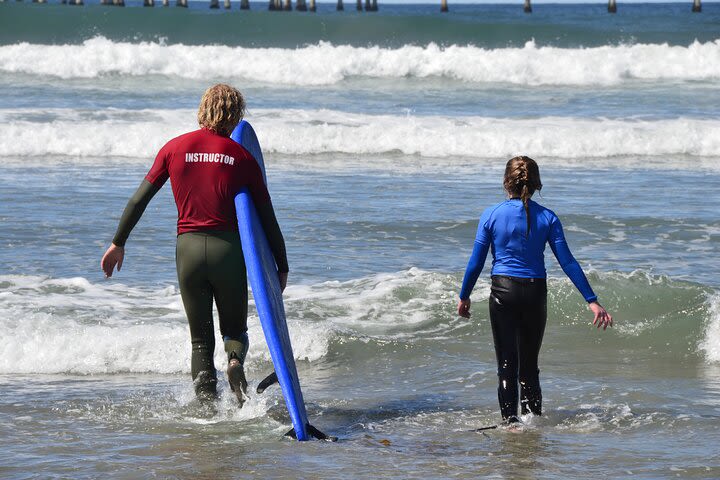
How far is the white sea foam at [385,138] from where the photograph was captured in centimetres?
1591

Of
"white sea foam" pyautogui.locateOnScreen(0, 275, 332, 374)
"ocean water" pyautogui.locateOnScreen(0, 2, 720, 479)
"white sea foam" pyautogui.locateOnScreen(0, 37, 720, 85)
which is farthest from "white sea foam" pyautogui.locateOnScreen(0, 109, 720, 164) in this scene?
"white sea foam" pyautogui.locateOnScreen(0, 37, 720, 85)

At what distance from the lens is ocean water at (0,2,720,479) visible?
4.88 m

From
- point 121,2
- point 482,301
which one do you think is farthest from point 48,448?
point 121,2

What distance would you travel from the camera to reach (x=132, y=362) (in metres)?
6.50

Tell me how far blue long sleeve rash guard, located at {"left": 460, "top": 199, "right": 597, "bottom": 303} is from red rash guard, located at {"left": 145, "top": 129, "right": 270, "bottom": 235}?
42.2 inches

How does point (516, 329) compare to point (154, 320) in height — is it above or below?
above

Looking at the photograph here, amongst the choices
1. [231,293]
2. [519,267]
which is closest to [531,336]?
[519,267]

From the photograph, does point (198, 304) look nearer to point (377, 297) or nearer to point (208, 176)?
point (208, 176)

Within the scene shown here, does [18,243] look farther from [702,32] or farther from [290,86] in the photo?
[702,32]

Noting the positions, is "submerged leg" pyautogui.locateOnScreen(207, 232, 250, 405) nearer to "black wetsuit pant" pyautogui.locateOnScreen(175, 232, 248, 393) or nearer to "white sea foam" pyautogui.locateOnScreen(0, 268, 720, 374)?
"black wetsuit pant" pyautogui.locateOnScreen(175, 232, 248, 393)

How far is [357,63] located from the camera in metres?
29.5

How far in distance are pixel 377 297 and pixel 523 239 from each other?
299 cm

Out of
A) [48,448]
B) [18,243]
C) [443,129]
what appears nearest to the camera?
[48,448]

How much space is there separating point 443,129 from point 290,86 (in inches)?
376
